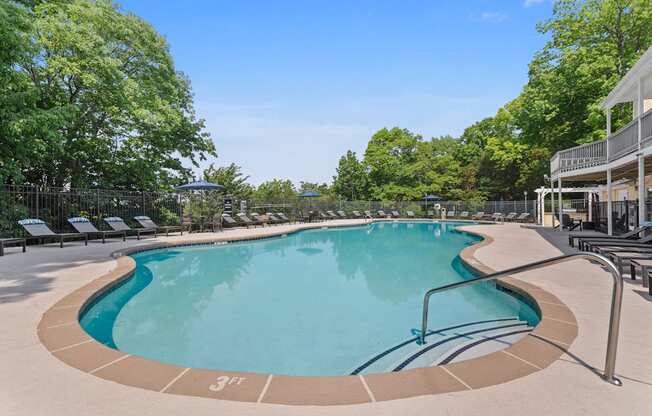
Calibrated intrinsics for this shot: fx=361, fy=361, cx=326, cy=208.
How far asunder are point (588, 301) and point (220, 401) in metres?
4.32

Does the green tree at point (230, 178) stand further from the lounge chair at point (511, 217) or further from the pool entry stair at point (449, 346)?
the pool entry stair at point (449, 346)

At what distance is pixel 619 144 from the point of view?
35.4 ft

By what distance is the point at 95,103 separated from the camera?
12.7 meters

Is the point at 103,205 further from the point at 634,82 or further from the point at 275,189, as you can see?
the point at 634,82

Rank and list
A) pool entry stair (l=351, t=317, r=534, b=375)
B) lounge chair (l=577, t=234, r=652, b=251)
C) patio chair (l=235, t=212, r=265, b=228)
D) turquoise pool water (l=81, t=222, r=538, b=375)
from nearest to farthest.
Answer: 1. pool entry stair (l=351, t=317, r=534, b=375)
2. turquoise pool water (l=81, t=222, r=538, b=375)
3. lounge chair (l=577, t=234, r=652, b=251)
4. patio chair (l=235, t=212, r=265, b=228)

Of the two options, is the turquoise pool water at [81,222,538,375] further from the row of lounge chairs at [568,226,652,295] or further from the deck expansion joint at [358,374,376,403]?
the row of lounge chairs at [568,226,652,295]

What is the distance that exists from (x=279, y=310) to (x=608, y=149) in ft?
39.3

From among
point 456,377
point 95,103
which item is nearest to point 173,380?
point 456,377

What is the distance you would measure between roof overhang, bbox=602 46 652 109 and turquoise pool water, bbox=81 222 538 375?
6.12 metres

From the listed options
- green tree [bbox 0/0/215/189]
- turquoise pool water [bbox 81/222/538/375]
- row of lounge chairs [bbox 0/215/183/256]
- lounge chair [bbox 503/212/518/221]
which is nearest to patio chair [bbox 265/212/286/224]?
green tree [bbox 0/0/215/189]

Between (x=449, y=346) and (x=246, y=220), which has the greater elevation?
(x=246, y=220)

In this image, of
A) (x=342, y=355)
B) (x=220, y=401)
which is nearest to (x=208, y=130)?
(x=342, y=355)

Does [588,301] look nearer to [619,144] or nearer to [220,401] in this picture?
[220,401]

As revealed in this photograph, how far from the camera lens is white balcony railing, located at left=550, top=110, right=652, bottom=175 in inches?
348
